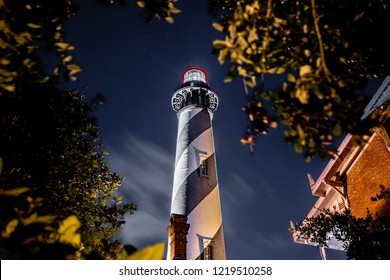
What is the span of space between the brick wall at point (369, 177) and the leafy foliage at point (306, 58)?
848cm

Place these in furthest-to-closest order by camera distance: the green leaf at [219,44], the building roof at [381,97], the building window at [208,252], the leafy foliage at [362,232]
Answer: the building window at [208,252] < the building roof at [381,97] < the leafy foliage at [362,232] < the green leaf at [219,44]

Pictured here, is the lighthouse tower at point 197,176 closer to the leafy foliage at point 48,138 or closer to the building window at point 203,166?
the building window at point 203,166

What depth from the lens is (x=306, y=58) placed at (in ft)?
11.3

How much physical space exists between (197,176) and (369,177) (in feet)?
27.3

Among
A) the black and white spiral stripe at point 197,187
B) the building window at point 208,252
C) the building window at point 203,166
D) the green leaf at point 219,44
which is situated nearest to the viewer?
the green leaf at point 219,44

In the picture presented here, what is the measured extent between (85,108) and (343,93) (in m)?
7.98

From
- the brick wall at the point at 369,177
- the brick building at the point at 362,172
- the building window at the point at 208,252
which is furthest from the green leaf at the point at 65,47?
the building window at the point at 208,252

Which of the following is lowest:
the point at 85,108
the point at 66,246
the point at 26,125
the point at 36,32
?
the point at 66,246

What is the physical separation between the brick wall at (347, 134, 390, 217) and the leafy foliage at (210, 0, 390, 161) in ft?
27.8

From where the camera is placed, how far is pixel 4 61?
3.29 m

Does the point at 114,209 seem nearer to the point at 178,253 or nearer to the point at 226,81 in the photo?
the point at 178,253

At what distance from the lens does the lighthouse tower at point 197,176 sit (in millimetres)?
14156

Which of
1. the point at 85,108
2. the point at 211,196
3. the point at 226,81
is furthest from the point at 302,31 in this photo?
the point at 211,196

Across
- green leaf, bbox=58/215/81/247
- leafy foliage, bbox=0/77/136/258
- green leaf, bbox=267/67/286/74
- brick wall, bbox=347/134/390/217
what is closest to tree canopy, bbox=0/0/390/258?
green leaf, bbox=267/67/286/74
